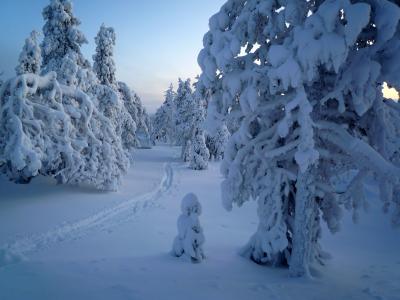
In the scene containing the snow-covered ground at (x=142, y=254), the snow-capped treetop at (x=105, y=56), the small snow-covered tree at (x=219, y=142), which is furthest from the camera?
the small snow-covered tree at (x=219, y=142)

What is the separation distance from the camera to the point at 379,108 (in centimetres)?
755

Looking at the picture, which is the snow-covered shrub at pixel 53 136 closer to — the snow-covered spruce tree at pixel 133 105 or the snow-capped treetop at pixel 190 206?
the snow-capped treetop at pixel 190 206

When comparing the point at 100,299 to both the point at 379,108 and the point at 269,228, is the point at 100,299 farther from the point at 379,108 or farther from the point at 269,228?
the point at 379,108

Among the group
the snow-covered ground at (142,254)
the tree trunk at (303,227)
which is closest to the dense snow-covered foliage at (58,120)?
the snow-covered ground at (142,254)

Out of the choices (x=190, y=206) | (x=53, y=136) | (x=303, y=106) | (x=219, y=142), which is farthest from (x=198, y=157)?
(x=303, y=106)

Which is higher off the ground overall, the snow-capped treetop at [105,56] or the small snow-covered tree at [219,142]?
the snow-capped treetop at [105,56]

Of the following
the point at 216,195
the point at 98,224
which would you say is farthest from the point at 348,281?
the point at 216,195

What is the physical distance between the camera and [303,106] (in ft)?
22.5

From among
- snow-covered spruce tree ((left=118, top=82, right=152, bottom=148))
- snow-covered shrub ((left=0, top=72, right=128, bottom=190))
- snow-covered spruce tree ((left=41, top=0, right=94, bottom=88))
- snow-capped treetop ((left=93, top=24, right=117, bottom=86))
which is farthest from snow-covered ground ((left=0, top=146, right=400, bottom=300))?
snow-covered spruce tree ((left=118, top=82, right=152, bottom=148))

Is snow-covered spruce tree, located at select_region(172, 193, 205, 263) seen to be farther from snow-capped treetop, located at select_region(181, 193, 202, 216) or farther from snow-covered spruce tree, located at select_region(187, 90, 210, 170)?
snow-covered spruce tree, located at select_region(187, 90, 210, 170)

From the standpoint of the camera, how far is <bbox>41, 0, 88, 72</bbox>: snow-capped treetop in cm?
2225

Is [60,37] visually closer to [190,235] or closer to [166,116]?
[190,235]

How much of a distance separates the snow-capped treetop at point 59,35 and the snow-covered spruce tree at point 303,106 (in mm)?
17198

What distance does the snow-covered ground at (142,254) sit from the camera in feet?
22.5
